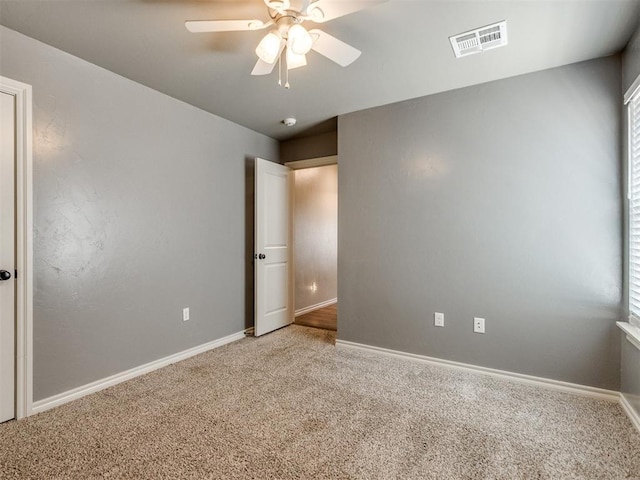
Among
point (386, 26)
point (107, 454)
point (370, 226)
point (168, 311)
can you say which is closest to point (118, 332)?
point (168, 311)

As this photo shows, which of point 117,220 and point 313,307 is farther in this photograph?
point 313,307

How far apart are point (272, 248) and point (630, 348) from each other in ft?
10.5

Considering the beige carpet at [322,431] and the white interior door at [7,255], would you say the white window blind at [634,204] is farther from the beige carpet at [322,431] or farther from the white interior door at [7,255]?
the white interior door at [7,255]

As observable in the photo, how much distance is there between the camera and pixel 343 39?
2096 mm

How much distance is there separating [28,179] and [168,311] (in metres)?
1.42

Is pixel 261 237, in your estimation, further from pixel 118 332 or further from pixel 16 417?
pixel 16 417

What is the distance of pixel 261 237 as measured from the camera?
12.3 ft

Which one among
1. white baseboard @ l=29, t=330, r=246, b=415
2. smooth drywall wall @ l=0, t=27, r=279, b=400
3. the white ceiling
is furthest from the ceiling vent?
white baseboard @ l=29, t=330, r=246, b=415

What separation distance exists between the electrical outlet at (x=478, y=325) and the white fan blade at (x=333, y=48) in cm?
220

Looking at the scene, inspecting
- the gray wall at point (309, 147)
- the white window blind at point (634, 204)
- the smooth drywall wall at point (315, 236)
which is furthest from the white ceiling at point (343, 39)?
the smooth drywall wall at point (315, 236)

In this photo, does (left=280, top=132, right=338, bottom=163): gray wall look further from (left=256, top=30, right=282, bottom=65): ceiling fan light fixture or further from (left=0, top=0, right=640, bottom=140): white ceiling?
(left=256, top=30, right=282, bottom=65): ceiling fan light fixture

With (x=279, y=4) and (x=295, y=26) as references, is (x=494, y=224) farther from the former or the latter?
(x=279, y=4)

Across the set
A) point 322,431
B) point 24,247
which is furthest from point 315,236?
point 24,247

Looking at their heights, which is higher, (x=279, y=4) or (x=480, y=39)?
(x=480, y=39)
